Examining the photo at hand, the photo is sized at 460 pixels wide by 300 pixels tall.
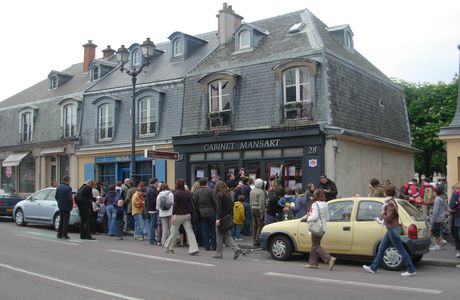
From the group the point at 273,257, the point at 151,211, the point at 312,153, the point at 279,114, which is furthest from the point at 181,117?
the point at 273,257

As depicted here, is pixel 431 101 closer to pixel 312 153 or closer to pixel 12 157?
pixel 312 153

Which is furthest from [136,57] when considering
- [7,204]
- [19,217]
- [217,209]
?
[217,209]

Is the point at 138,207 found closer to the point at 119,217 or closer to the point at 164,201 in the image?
the point at 119,217

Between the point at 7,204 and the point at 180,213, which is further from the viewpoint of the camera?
the point at 7,204

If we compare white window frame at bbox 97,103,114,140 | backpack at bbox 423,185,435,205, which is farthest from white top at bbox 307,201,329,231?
white window frame at bbox 97,103,114,140

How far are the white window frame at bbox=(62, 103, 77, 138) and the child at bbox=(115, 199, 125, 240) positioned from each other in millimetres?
13121

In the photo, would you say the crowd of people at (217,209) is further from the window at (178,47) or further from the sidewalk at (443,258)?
the window at (178,47)

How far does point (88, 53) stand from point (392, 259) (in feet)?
88.4

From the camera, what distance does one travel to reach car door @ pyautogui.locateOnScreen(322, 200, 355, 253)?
1105 cm

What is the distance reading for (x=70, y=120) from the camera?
28578mm

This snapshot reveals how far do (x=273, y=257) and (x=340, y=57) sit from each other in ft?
35.7

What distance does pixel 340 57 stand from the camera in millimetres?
20469

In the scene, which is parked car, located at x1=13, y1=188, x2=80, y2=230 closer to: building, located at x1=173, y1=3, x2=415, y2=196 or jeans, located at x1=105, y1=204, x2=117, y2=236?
jeans, located at x1=105, y1=204, x2=117, y2=236

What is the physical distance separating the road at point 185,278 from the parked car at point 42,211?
4.51 metres
